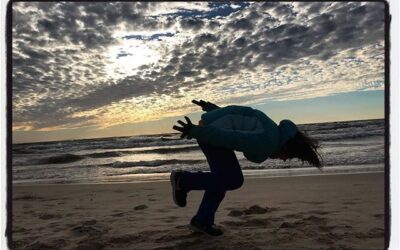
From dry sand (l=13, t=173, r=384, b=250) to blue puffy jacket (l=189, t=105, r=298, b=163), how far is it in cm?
64

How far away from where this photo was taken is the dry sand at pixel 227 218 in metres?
2.70

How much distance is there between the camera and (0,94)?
2.45 metres

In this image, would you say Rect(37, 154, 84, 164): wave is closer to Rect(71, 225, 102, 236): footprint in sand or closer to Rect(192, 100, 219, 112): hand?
Rect(71, 225, 102, 236): footprint in sand

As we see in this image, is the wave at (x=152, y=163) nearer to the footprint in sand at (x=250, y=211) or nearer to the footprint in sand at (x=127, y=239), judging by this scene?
the footprint in sand at (x=250, y=211)

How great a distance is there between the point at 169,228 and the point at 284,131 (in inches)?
46.1

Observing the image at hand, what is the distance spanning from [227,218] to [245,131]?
109 centimetres

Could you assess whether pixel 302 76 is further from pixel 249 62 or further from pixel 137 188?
pixel 137 188

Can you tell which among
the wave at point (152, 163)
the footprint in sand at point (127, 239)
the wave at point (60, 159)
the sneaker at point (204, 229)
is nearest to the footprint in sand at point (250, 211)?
the sneaker at point (204, 229)

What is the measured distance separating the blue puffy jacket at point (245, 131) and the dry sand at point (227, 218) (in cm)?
64

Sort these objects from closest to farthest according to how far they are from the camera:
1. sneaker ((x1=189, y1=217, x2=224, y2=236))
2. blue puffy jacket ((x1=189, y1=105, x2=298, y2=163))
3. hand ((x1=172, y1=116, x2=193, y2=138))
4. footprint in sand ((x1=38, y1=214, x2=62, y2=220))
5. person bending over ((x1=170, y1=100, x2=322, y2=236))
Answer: hand ((x1=172, y1=116, x2=193, y2=138)) < blue puffy jacket ((x1=189, y1=105, x2=298, y2=163)) < person bending over ((x1=170, y1=100, x2=322, y2=236)) < sneaker ((x1=189, y1=217, x2=224, y2=236)) < footprint in sand ((x1=38, y1=214, x2=62, y2=220))

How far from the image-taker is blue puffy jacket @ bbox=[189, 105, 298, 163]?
2.37m

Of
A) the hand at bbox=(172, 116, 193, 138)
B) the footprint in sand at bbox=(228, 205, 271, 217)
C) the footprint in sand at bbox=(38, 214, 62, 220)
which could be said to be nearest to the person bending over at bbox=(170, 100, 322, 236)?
the hand at bbox=(172, 116, 193, 138)

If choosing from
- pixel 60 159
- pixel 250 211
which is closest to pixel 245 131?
pixel 250 211

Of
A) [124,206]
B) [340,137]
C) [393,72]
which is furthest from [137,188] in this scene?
[340,137]
